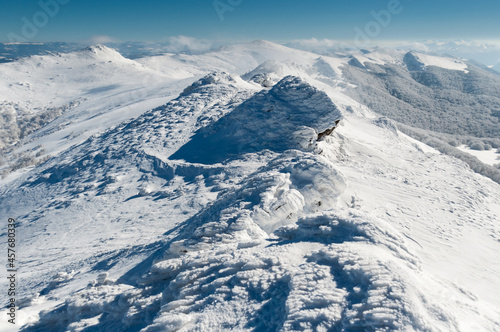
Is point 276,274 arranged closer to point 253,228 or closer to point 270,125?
point 253,228

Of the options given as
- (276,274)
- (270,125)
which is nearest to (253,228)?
(276,274)

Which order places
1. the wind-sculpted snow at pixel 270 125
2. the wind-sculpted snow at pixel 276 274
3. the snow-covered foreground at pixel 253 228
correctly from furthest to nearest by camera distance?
the wind-sculpted snow at pixel 270 125 → the snow-covered foreground at pixel 253 228 → the wind-sculpted snow at pixel 276 274

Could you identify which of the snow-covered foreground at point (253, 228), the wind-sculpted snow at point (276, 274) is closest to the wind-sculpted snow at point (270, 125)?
the snow-covered foreground at point (253, 228)

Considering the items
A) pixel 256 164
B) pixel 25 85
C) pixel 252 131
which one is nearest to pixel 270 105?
pixel 252 131

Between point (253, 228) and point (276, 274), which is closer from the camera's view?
Answer: point (276, 274)

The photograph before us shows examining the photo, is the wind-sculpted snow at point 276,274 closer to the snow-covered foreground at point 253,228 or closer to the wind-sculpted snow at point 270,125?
the snow-covered foreground at point 253,228

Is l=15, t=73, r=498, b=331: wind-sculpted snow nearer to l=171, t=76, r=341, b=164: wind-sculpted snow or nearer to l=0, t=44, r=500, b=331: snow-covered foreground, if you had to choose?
l=0, t=44, r=500, b=331: snow-covered foreground

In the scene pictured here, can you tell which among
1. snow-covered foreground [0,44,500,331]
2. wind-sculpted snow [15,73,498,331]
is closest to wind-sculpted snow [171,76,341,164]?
snow-covered foreground [0,44,500,331]

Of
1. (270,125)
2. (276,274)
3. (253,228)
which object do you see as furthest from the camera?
(270,125)
